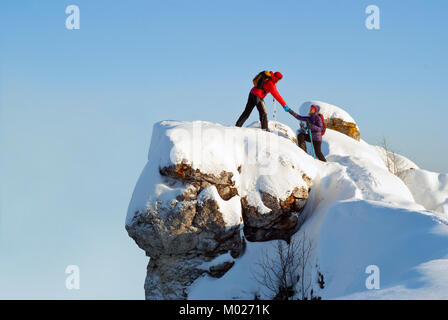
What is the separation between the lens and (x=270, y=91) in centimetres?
1407

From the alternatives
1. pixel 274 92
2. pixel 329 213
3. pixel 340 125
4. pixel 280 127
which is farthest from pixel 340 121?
pixel 329 213

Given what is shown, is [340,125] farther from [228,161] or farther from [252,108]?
[228,161]

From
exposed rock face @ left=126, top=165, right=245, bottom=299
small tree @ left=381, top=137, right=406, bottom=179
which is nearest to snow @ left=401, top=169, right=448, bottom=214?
small tree @ left=381, top=137, right=406, bottom=179

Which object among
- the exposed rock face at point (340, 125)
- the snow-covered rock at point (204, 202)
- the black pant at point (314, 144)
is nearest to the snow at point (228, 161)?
the snow-covered rock at point (204, 202)

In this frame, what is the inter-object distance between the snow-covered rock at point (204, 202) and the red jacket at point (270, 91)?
1.92 m

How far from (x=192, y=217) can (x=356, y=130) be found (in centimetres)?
1538

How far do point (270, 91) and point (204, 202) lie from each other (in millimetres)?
4531

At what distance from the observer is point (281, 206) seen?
1226 centimetres

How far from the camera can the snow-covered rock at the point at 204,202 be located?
38.1ft

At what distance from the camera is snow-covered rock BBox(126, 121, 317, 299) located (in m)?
11.6

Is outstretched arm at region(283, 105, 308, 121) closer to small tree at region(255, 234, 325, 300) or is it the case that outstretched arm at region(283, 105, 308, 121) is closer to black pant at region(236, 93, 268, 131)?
black pant at region(236, 93, 268, 131)

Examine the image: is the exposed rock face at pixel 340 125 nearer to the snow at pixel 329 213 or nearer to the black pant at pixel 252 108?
the snow at pixel 329 213

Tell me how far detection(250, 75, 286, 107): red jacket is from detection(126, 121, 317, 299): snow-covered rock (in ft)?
6.29
